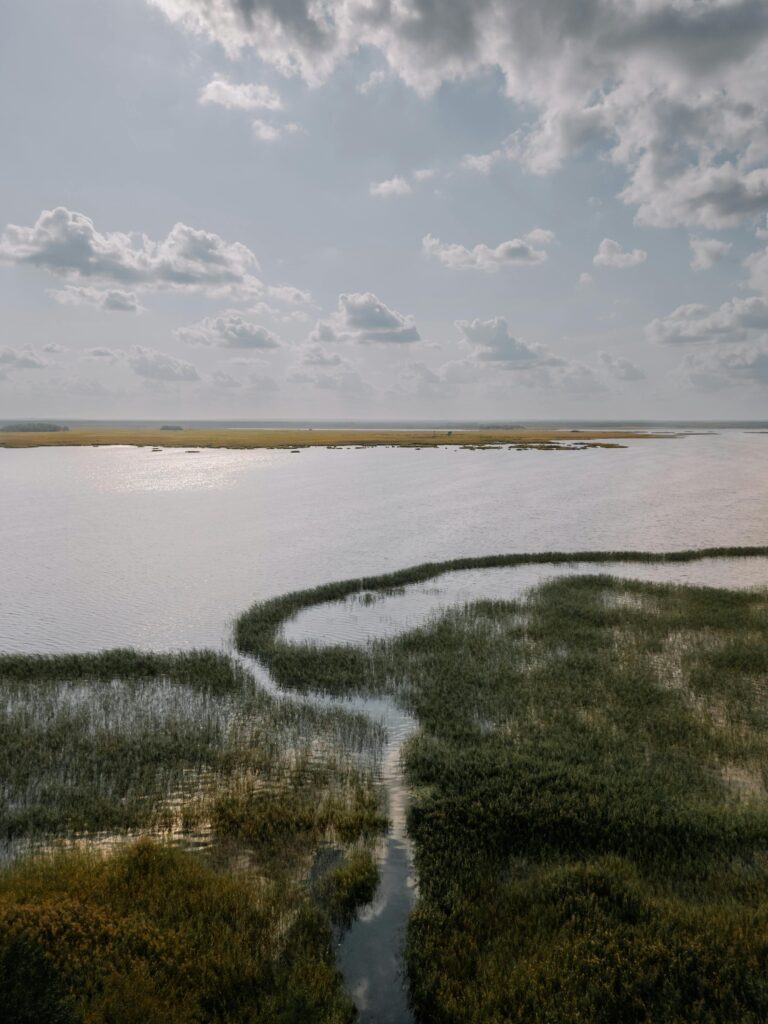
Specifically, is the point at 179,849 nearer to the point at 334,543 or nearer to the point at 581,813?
the point at 581,813

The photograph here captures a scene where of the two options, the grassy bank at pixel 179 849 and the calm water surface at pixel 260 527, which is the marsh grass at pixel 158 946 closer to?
the grassy bank at pixel 179 849

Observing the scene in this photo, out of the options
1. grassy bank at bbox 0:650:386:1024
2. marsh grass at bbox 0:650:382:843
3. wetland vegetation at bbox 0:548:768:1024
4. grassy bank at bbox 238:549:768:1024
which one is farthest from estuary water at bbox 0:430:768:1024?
marsh grass at bbox 0:650:382:843

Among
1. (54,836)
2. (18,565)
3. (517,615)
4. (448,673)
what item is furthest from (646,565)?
(18,565)

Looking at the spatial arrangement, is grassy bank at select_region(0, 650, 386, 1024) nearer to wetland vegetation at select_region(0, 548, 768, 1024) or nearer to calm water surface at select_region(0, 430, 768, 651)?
wetland vegetation at select_region(0, 548, 768, 1024)

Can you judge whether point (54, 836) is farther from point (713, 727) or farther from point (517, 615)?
point (517, 615)

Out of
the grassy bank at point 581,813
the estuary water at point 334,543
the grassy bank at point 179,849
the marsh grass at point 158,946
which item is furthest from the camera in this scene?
the estuary water at point 334,543

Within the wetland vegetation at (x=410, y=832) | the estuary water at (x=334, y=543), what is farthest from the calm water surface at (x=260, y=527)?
the wetland vegetation at (x=410, y=832)

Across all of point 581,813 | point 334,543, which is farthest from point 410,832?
point 334,543
